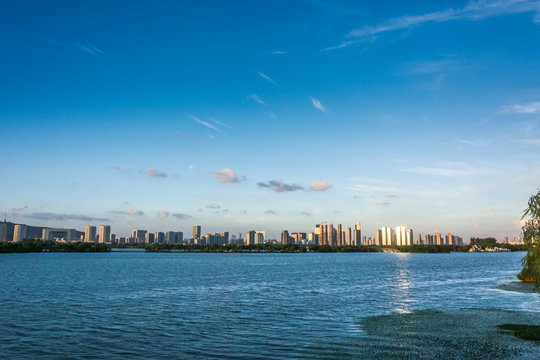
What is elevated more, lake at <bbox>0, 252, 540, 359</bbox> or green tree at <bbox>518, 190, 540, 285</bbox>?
green tree at <bbox>518, 190, 540, 285</bbox>

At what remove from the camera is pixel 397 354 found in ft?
88.6

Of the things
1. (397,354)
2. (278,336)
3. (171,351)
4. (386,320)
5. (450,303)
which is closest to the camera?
(397,354)

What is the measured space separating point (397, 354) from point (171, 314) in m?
27.5

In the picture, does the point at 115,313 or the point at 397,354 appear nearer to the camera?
the point at 397,354

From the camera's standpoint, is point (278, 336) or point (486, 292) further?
point (486, 292)

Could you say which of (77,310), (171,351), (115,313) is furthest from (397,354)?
(77,310)

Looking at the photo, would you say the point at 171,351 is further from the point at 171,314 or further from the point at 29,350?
the point at 171,314

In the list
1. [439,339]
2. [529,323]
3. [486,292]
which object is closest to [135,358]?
[439,339]

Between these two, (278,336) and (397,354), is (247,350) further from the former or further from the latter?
(397,354)

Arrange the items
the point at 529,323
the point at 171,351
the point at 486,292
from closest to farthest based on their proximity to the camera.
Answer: the point at 171,351
the point at 529,323
the point at 486,292

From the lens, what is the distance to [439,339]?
30.9m

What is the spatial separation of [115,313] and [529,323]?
144 feet

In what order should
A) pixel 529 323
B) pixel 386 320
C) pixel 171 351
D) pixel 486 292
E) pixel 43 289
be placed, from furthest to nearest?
pixel 43 289, pixel 486 292, pixel 386 320, pixel 529 323, pixel 171 351

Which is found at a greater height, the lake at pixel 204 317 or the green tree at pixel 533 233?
the green tree at pixel 533 233
